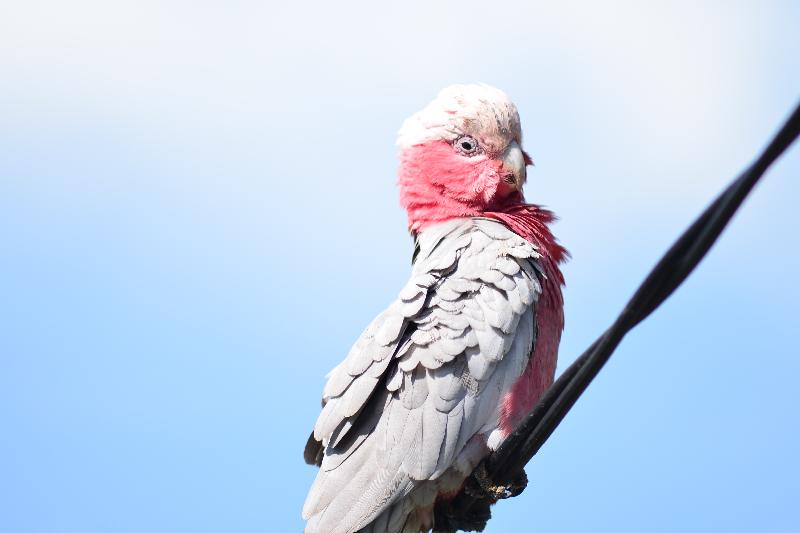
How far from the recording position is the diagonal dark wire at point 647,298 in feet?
8.59

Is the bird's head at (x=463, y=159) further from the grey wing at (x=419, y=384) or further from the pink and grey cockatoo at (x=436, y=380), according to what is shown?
the grey wing at (x=419, y=384)

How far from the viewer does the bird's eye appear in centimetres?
655

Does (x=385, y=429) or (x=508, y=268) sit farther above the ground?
(x=508, y=268)

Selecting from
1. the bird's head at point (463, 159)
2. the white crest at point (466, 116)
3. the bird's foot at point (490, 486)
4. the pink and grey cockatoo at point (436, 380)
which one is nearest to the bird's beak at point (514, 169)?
the bird's head at point (463, 159)

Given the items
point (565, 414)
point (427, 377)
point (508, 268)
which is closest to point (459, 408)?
point (427, 377)

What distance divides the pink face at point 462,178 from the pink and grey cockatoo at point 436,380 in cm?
30

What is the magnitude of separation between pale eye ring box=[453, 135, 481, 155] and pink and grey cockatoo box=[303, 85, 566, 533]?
2.11ft

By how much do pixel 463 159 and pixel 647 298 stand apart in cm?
343

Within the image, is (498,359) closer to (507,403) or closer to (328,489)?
(507,403)

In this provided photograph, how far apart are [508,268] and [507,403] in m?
0.85

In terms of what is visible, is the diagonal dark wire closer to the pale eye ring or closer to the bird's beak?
the bird's beak

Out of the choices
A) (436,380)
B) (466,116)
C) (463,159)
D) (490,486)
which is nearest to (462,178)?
(463,159)

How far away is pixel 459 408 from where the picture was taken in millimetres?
5348

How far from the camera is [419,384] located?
17.6 feet
